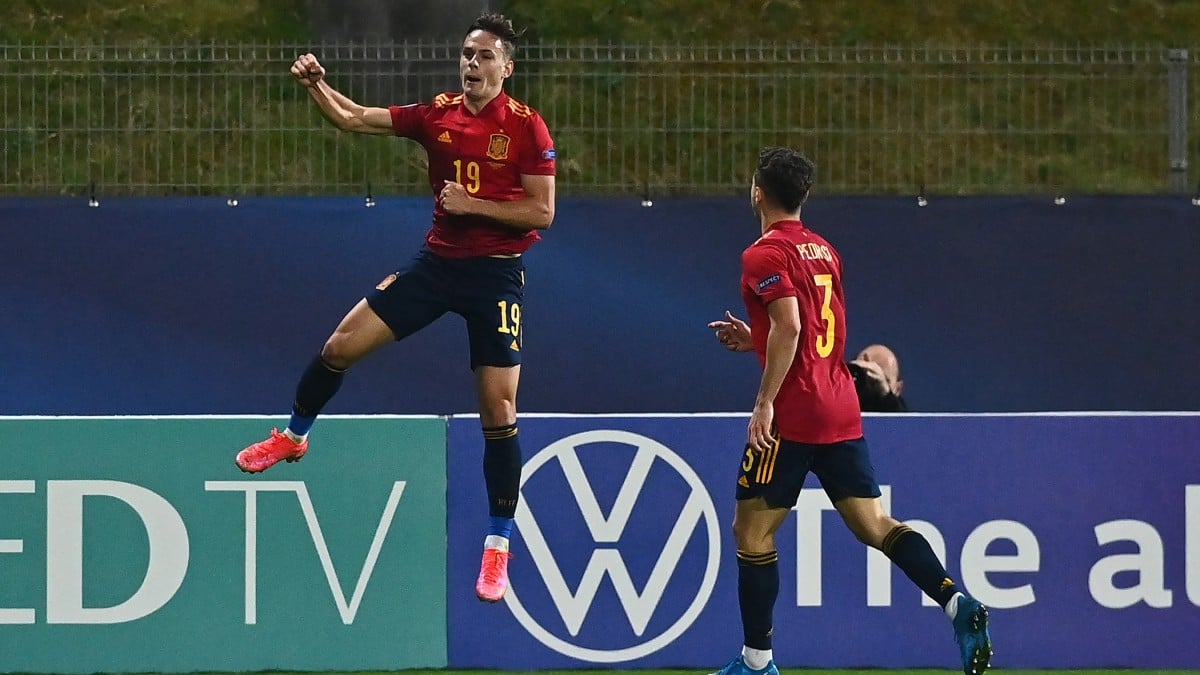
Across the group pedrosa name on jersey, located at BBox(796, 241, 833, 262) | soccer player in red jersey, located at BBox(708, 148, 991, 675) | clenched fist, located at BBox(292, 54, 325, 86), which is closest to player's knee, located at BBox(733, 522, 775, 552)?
soccer player in red jersey, located at BBox(708, 148, 991, 675)

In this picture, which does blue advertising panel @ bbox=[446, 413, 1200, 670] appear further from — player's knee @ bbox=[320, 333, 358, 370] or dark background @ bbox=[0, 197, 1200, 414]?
dark background @ bbox=[0, 197, 1200, 414]

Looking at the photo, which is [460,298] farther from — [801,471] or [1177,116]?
[1177,116]

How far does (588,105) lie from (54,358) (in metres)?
4.26

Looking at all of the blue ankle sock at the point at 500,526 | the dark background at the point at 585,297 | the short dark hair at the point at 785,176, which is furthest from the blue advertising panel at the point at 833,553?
the dark background at the point at 585,297

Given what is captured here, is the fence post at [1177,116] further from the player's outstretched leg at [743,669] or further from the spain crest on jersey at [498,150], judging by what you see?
the spain crest on jersey at [498,150]

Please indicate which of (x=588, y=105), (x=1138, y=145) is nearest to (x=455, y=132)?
(x=588, y=105)

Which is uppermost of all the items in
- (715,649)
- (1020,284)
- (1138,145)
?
(1138,145)

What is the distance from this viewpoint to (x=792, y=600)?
331 inches

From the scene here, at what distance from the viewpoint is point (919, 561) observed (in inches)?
291

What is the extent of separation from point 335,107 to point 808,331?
212cm

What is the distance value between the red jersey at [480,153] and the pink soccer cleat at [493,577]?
4.16 ft

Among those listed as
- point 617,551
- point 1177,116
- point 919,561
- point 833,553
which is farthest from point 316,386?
point 1177,116

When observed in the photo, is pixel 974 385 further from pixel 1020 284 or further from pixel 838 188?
pixel 838 188

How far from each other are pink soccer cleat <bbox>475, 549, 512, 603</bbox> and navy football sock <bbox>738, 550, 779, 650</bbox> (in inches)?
39.1
